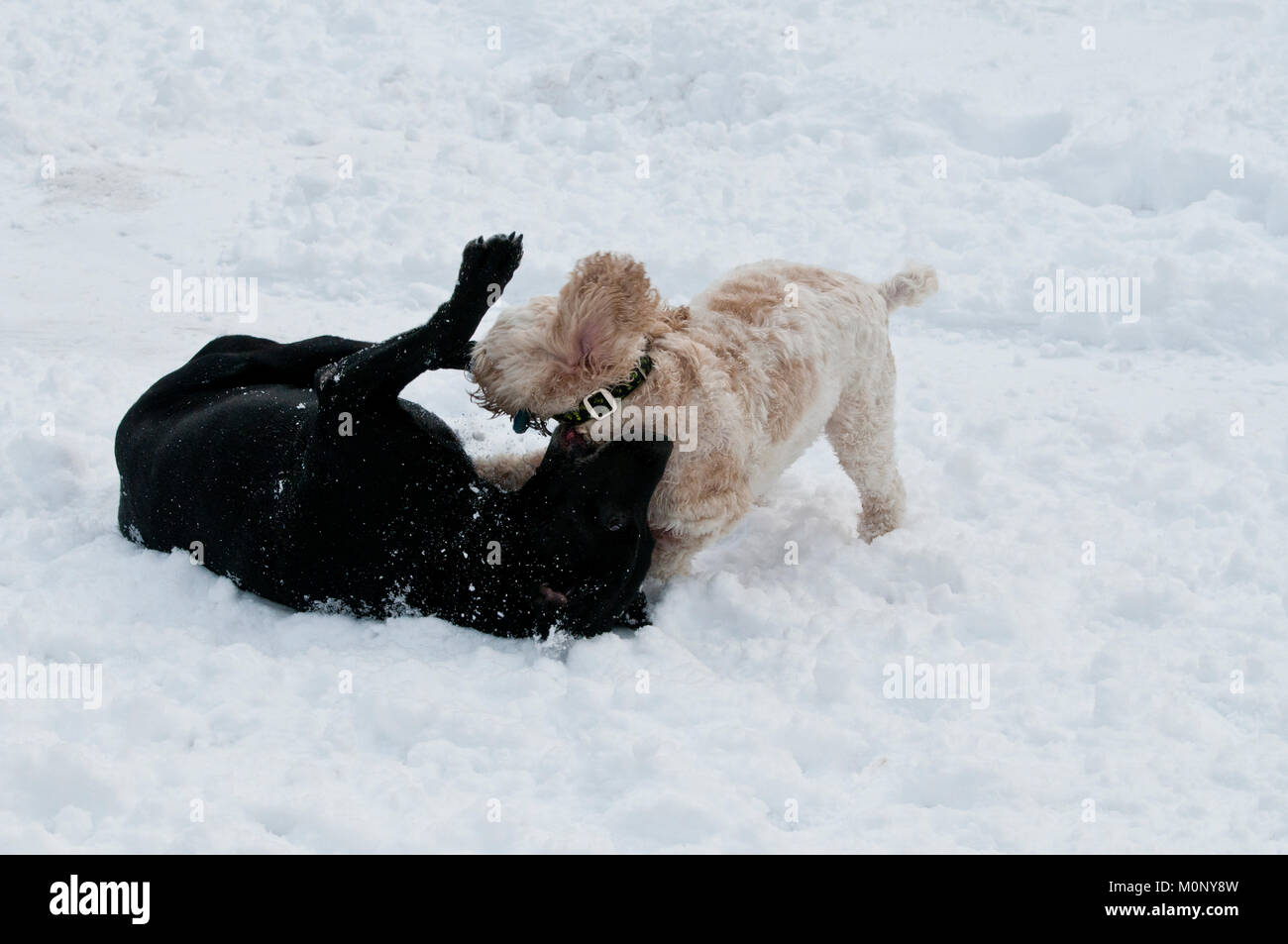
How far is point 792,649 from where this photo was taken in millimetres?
3818

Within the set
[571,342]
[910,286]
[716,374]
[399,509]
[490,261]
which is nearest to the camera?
[490,261]

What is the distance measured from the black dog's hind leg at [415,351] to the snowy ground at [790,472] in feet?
2.58

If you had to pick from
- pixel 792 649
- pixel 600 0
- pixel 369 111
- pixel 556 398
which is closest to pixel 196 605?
pixel 556 398

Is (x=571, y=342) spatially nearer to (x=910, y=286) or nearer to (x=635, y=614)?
(x=635, y=614)

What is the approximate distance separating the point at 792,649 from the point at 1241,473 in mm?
2596

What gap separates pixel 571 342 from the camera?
355 cm

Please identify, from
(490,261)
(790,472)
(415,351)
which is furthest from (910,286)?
(415,351)

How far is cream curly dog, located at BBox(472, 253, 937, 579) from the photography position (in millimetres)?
3582

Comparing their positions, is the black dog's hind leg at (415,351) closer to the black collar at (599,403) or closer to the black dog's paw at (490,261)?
the black dog's paw at (490,261)

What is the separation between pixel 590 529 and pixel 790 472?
77.8 inches

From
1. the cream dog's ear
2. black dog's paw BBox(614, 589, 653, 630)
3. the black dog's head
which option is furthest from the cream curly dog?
black dog's paw BBox(614, 589, 653, 630)

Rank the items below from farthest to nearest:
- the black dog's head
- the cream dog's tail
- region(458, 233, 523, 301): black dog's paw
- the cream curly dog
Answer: the cream dog's tail < the black dog's head < the cream curly dog < region(458, 233, 523, 301): black dog's paw

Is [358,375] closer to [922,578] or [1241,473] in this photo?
[922,578]

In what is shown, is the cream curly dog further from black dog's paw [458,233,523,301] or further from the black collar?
black dog's paw [458,233,523,301]
